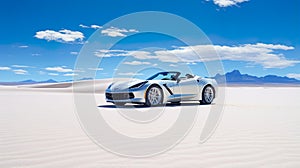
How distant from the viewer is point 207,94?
37.6ft

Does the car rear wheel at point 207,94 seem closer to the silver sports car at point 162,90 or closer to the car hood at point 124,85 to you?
the silver sports car at point 162,90

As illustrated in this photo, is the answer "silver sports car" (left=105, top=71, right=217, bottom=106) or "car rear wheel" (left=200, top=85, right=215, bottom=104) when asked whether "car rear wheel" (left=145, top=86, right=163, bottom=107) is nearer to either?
"silver sports car" (left=105, top=71, right=217, bottom=106)

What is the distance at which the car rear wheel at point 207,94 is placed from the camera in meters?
11.3

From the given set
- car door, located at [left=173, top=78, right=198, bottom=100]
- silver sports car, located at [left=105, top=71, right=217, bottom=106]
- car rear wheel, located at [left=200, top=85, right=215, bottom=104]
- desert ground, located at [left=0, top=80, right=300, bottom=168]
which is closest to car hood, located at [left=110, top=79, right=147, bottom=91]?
silver sports car, located at [left=105, top=71, right=217, bottom=106]

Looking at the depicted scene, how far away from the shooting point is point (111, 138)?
192 inches

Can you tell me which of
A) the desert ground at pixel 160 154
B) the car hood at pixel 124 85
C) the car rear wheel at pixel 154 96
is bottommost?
the desert ground at pixel 160 154

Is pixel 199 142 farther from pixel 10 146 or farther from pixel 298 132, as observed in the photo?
pixel 10 146

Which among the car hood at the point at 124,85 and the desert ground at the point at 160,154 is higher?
the car hood at the point at 124,85

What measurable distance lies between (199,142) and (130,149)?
113 centimetres

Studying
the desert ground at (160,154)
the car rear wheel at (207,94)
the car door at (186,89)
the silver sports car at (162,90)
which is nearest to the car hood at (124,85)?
the silver sports car at (162,90)

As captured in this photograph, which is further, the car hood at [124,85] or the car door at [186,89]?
the car door at [186,89]

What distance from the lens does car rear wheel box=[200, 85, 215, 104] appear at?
11331 mm

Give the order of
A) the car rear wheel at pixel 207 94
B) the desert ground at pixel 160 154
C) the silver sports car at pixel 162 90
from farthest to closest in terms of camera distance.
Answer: the car rear wheel at pixel 207 94 < the silver sports car at pixel 162 90 < the desert ground at pixel 160 154

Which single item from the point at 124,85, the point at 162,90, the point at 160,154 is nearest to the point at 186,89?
the point at 162,90
